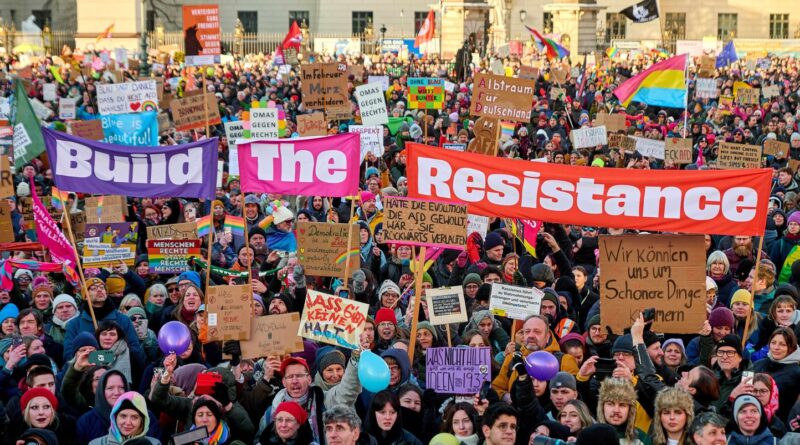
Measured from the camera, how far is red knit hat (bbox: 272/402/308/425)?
6973 mm

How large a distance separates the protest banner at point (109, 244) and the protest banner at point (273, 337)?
320 centimetres

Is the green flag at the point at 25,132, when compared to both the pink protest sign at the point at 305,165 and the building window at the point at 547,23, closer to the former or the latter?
the pink protest sign at the point at 305,165

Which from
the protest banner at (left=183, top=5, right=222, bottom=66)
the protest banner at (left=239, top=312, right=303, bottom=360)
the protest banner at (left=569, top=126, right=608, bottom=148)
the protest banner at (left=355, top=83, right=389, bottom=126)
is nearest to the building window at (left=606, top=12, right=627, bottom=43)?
the protest banner at (left=183, top=5, right=222, bottom=66)

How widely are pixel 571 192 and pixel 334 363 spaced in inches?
78.9

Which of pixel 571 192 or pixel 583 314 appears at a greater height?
pixel 571 192

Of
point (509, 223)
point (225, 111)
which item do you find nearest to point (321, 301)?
point (509, 223)

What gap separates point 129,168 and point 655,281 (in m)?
4.14

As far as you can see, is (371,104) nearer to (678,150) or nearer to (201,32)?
(678,150)

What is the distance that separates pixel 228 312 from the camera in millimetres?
8852

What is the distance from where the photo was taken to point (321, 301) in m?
8.53

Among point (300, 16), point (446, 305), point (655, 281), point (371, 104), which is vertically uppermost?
point (300, 16)

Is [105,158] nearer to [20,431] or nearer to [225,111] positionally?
[20,431]

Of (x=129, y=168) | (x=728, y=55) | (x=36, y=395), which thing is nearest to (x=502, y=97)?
(x=129, y=168)

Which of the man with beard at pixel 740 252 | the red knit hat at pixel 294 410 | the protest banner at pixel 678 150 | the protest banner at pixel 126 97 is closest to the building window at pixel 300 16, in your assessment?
the protest banner at pixel 126 97
